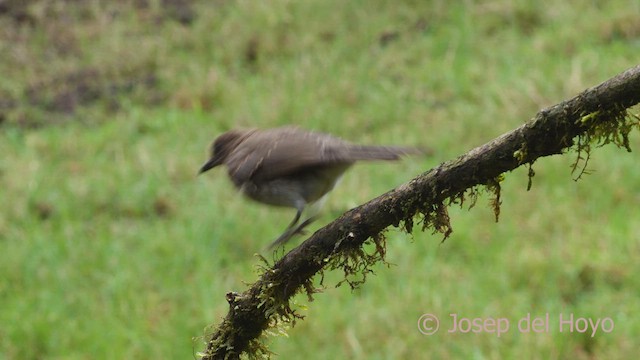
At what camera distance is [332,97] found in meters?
9.04

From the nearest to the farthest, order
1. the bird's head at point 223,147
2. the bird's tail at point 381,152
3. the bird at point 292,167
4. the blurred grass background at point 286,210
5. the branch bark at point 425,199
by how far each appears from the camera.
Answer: the branch bark at point 425,199
the bird's tail at point 381,152
the bird at point 292,167
the bird's head at point 223,147
the blurred grass background at point 286,210

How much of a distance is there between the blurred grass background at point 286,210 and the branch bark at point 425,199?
3.53 ft

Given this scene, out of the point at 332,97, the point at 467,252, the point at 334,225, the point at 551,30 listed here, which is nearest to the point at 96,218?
the point at 332,97

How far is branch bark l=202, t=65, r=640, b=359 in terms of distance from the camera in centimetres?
184

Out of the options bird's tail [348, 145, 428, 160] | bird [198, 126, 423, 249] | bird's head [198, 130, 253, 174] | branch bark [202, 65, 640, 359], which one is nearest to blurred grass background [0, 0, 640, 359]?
bird [198, 126, 423, 249]

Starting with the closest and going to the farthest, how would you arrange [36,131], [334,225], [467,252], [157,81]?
[334,225] < [467,252] < [36,131] < [157,81]

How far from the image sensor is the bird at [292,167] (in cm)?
331

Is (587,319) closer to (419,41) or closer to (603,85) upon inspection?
(603,85)

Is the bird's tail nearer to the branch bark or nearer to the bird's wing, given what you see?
the bird's wing

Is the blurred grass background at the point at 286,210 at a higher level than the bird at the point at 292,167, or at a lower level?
lower

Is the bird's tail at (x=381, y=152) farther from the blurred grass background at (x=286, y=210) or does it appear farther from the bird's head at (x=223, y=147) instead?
the bird's head at (x=223, y=147)

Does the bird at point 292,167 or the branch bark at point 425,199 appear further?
the bird at point 292,167

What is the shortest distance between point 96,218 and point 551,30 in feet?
16.3

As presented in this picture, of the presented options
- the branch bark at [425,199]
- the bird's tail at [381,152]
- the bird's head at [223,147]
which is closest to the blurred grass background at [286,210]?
the bird's tail at [381,152]
